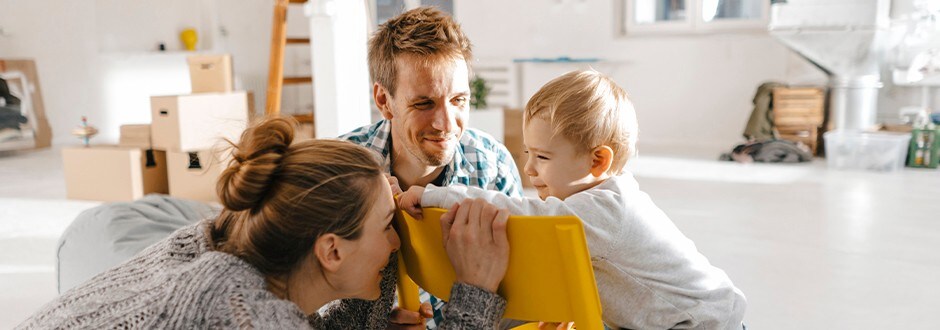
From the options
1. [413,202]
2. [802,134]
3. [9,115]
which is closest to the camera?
[413,202]

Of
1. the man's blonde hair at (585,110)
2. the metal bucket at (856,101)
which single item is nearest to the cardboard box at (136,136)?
the man's blonde hair at (585,110)

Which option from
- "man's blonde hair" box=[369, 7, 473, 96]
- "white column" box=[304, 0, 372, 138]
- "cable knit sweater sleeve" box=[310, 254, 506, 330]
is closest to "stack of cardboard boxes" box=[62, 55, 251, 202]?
"white column" box=[304, 0, 372, 138]

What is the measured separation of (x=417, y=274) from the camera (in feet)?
4.67

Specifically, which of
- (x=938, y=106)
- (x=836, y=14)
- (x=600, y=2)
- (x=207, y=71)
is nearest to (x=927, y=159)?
(x=938, y=106)

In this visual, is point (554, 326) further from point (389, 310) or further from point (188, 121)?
point (188, 121)

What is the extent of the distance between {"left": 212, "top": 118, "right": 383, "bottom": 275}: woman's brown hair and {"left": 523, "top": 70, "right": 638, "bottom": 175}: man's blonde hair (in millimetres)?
476

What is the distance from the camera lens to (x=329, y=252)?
1.22 metres

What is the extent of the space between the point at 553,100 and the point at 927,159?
215 inches

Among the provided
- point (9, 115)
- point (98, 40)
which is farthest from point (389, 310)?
point (98, 40)

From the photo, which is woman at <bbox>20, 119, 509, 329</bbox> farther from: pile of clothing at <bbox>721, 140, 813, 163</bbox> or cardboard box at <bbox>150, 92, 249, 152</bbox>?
pile of clothing at <bbox>721, 140, 813, 163</bbox>

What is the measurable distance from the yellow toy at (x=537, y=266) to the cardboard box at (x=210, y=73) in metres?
4.45

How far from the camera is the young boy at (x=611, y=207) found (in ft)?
4.51

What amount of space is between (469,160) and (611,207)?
0.70 metres

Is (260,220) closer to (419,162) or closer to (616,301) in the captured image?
(616,301)
